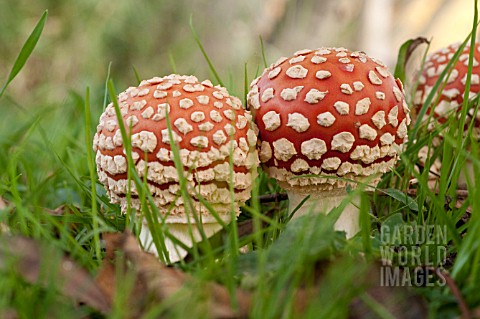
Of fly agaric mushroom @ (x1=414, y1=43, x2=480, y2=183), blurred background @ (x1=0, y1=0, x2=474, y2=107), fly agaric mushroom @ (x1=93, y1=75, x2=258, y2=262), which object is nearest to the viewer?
fly agaric mushroom @ (x1=93, y1=75, x2=258, y2=262)

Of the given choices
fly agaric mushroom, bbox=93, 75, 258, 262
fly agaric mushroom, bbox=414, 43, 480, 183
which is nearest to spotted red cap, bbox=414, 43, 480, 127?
fly agaric mushroom, bbox=414, 43, 480, 183

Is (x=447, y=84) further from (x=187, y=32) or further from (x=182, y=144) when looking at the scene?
(x=187, y=32)

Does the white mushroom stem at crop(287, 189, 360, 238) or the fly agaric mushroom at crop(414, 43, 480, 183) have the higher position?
the fly agaric mushroom at crop(414, 43, 480, 183)

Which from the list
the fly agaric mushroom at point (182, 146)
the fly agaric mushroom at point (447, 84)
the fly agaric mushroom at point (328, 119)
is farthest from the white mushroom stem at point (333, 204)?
the fly agaric mushroom at point (447, 84)

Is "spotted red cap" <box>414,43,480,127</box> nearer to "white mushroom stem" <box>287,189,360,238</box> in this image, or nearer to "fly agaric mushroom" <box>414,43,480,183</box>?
"fly agaric mushroom" <box>414,43,480,183</box>

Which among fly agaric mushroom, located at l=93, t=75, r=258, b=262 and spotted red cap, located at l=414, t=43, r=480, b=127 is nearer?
fly agaric mushroom, located at l=93, t=75, r=258, b=262

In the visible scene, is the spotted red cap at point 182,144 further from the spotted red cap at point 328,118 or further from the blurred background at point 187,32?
the blurred background at point 187,32
